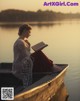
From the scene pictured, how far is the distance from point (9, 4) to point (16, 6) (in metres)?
0.10

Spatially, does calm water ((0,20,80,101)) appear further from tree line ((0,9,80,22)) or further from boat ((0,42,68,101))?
boat ((0,42,68,101))

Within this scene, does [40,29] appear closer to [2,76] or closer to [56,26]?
[56,26]

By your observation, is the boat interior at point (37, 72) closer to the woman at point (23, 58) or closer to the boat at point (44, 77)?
the boat at point (44, 77)

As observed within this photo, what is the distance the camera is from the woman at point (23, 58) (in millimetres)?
4461

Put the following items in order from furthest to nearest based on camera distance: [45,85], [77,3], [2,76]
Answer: [77,3] < [2,76] < [45,85]

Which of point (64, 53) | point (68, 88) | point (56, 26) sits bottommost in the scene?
point (68, 88)

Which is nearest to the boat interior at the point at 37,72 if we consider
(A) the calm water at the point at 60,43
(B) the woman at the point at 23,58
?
(B) the woman at the point at 23,58

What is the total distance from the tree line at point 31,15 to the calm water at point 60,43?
0.09 m

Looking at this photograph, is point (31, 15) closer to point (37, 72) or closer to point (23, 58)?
point (37, 72)

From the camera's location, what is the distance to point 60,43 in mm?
5863

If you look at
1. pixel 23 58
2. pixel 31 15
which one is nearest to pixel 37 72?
pixel 23 58

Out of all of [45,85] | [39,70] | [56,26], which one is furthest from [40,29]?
[45,85]

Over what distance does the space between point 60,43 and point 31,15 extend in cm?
54

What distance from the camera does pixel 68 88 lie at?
Answer: 585cm
